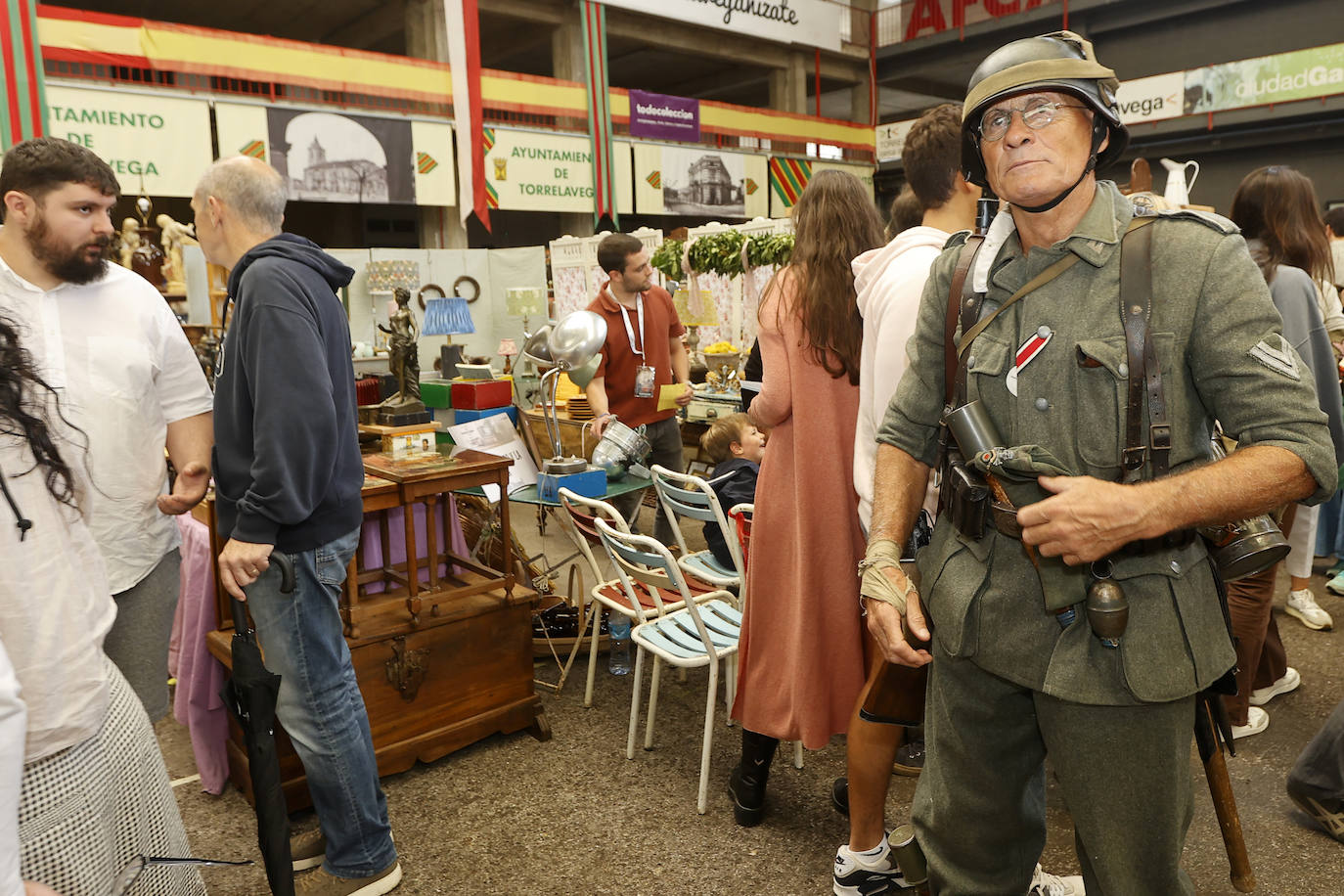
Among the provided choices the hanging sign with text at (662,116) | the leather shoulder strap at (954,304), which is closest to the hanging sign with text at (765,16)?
the hanging sign with text at (662,116)

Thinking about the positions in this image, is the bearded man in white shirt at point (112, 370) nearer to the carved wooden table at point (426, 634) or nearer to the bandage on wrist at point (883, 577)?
the carved wooden table at point (426, 634)

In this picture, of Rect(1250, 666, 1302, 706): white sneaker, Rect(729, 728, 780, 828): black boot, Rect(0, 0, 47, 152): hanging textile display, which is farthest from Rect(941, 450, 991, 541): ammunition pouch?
Rect(0, 0, 47, 152): hanging textile display

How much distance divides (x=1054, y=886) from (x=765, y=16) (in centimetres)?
1591

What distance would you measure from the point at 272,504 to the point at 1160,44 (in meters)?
16.8

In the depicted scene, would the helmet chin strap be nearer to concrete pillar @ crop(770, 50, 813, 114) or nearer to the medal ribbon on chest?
the medal ribbon on chest

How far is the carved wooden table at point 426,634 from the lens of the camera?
2670 mm

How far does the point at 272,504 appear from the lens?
191 centimetres

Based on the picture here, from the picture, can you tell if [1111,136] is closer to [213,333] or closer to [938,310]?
[938,310]

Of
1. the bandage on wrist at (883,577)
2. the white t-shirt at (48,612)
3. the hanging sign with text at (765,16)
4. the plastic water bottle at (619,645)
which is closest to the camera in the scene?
the white t-shirt at (48,612)

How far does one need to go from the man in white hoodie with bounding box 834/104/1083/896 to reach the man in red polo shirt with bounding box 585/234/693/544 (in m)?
2.04

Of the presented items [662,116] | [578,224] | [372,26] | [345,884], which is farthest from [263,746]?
[372,26]

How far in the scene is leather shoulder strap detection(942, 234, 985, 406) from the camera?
143 centimetres

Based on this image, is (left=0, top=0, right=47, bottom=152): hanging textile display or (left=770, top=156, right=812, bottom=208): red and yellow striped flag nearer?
(left=0, top=0, right=47, bottom=152): hanging textile display

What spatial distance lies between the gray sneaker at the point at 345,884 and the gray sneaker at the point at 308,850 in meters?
0.11
